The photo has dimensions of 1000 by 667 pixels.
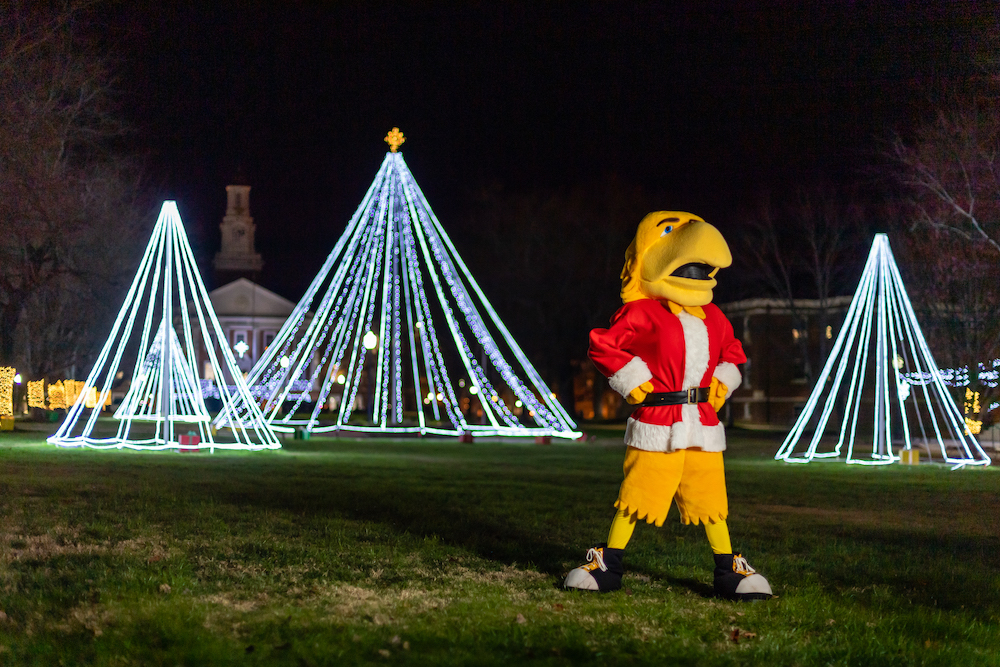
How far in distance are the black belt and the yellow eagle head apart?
1.72 ft

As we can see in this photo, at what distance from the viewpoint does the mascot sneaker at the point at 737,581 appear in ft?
21.3

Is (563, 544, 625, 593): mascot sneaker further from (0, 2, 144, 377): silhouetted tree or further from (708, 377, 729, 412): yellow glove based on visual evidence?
(0, 2, 144, 377): silhouetted tree

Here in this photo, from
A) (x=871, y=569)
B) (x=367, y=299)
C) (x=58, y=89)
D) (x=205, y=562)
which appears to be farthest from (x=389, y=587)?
(x=367, y=299)

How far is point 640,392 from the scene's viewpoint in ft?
22.4

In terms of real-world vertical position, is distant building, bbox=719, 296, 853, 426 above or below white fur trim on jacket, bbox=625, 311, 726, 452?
above

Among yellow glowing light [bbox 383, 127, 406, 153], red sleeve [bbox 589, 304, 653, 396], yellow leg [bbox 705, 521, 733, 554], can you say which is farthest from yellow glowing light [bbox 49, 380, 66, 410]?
yellow leg [bbox 705, 521, 733, 554]

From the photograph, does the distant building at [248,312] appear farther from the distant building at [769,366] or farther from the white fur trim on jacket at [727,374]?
the white fur trim on jacket at [727,374]

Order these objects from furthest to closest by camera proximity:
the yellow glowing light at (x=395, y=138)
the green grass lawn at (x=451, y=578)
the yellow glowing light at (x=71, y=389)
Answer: the yellow glowing light at (x=71, y=389)
the yellow glowing light at (x=395, y=138)
the green grass lawn at (x=451, y=578)

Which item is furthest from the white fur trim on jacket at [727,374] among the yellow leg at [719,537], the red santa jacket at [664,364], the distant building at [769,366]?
the distant building at [769,366]

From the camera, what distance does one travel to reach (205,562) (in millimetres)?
7414

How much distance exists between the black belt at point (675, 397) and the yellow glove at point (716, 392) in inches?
5.3

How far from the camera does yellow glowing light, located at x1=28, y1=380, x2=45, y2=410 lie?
1533 inches

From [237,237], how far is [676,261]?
99.6m

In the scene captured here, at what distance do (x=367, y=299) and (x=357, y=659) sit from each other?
22.1 metres
